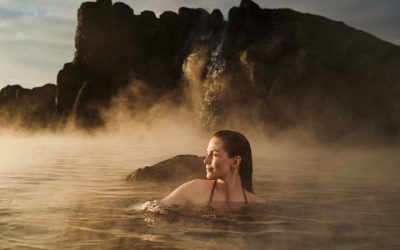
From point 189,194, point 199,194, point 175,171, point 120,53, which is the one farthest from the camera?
point 120,53

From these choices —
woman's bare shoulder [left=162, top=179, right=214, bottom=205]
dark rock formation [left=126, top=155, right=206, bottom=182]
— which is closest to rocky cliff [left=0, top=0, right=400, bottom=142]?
dark rock formation [left=126, top=155, right=206, bottom=182]

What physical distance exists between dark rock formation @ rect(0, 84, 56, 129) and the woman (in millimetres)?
64557

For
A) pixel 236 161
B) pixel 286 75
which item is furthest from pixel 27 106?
pixel 236 161

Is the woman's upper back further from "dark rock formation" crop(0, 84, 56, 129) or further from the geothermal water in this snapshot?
"dark rock formation" crop(0, 84, 56, 129)

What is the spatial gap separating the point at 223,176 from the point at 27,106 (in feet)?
252

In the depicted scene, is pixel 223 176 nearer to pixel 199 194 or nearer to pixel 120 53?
pixel 199 194

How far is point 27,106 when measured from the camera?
78688 millimetres

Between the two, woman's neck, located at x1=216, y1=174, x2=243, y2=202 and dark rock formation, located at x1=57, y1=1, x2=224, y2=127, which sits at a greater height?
dark rock formation, located at x1=57, y1=1, x2=224, y2=127

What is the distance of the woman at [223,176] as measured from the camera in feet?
21.2

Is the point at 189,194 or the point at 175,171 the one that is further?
the point at 175,171

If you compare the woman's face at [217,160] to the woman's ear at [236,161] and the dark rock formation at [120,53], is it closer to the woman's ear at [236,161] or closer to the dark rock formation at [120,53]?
the woman's ear at [236,161]

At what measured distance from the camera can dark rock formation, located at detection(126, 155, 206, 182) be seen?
1095 cm

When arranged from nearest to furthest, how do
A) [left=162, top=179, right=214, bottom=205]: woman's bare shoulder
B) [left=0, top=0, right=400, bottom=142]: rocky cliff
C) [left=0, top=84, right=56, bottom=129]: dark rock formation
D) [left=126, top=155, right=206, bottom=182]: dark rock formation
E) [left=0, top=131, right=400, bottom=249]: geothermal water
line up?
1. [left=0, top=131, right=400, bottom=249]: geothermal water
2. [left=162, top=179, right=214, bottom=205]: woman's bare shoulder
3. [left=126, top=155, right=206, bottom=182]: dark rock formation
4. [left=0, top=0, right=400, bottom=142]: rocky cliff
5. [left=0, top=84, right=56, bottom=129]: dark rock formation

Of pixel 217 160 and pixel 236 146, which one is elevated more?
pixel 236 146
